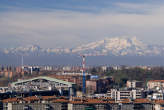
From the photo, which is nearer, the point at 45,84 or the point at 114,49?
the point at 45,84

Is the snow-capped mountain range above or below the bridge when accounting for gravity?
above

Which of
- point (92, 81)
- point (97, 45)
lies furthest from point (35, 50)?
point (92, 81)

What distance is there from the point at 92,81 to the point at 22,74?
8.84 metres

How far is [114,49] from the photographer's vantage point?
13812 cm

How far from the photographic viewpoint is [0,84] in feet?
116

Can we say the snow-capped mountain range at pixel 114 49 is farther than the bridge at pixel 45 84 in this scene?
Yes

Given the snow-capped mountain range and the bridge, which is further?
the snow-capped mountain range

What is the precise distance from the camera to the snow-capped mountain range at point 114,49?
4811 inches

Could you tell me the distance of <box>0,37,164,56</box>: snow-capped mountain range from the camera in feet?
401

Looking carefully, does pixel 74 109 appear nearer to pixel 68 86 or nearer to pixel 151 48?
pixel 68 86

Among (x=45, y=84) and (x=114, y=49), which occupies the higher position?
(x=114, y=49)

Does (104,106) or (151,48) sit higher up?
(151,48)

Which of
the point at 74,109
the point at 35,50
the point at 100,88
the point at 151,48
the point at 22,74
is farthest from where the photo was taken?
the point at 151,48

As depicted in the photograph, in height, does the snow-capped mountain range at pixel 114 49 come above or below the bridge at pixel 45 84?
above
